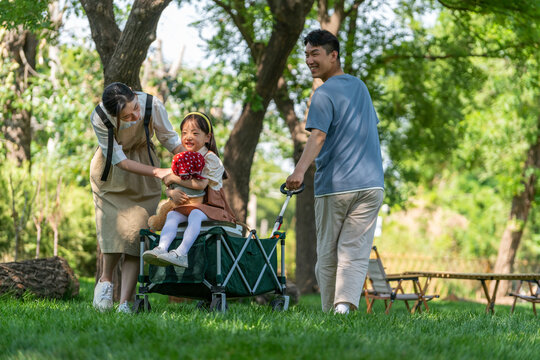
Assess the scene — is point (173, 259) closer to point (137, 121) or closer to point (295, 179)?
point (295, 179)

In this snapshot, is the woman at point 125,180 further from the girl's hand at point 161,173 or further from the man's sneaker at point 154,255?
the man's sneaker at point 154,255

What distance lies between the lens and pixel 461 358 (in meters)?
3.63

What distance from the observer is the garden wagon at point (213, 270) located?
207 inches

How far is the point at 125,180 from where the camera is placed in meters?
5.64

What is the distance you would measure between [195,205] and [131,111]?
87 cm

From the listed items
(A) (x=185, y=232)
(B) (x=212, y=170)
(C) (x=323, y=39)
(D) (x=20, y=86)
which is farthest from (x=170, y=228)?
(D) (x=20, y=86)

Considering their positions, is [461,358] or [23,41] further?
[23,41]

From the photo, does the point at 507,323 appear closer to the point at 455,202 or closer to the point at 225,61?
the point at 225,61

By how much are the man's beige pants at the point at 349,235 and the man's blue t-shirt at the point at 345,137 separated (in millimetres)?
87

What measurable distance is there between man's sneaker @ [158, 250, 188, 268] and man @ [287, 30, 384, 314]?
0.97 m

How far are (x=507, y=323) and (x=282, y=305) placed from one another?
1.83 m

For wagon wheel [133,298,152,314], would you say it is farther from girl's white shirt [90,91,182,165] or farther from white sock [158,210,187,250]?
girl's white shirt [90,91,182,165]

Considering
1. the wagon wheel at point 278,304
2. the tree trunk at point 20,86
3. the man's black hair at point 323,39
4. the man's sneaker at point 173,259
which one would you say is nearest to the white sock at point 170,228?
the man's sneaker at point 173,259

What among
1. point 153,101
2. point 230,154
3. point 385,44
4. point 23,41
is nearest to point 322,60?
point 153,101
